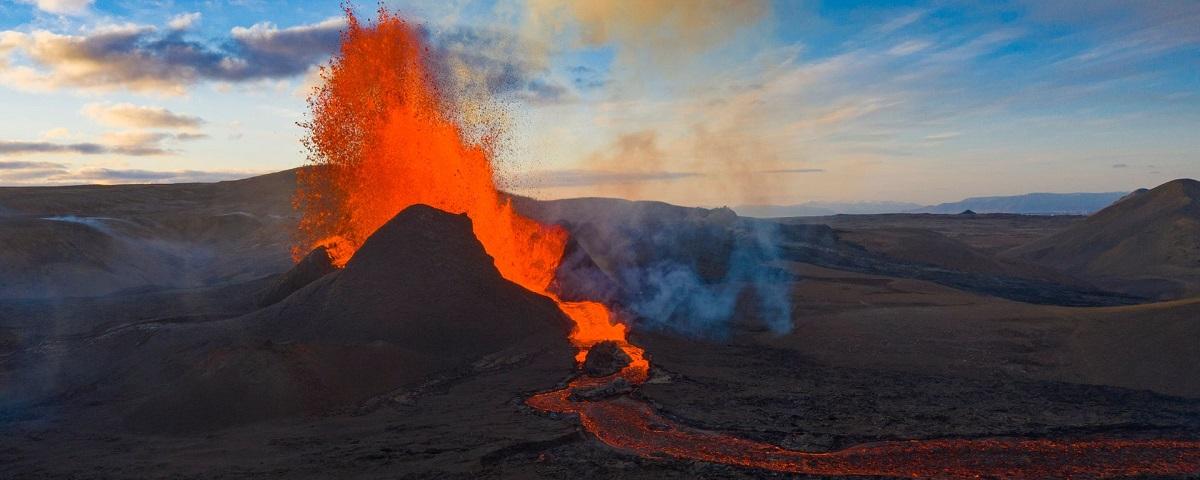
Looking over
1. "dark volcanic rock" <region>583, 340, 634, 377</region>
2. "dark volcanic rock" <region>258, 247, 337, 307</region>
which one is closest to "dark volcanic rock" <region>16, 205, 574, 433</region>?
"dark volcanic rock" <region>583, 340, 634, 377</region>

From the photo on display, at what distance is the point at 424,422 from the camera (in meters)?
13.2

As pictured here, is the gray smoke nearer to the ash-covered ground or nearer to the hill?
the ash-covered ground

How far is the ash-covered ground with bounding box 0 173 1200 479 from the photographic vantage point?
1186 cm

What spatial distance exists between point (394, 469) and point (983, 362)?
14631mm

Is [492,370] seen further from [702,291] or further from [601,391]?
[702,291]

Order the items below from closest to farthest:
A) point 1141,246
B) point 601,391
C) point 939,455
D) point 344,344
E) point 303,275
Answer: point 939,455, point 601,391, point 344,344, point 303,275, point 1141,246

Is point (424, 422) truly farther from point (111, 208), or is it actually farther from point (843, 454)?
point (111, 208)

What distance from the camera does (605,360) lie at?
17.4m

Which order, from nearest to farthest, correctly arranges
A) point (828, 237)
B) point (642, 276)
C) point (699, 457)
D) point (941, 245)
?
point (699, 457) < point (642, 276) < point (941, 245) < point (828, 237)

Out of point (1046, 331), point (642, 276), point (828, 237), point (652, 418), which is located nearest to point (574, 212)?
point (828, 237)

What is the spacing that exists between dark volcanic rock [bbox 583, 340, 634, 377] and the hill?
34.7 metres

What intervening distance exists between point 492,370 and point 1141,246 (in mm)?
50412

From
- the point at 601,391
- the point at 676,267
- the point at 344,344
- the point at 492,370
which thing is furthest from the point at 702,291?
the point at 344,344

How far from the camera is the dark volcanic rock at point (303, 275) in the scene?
81.9 feet
